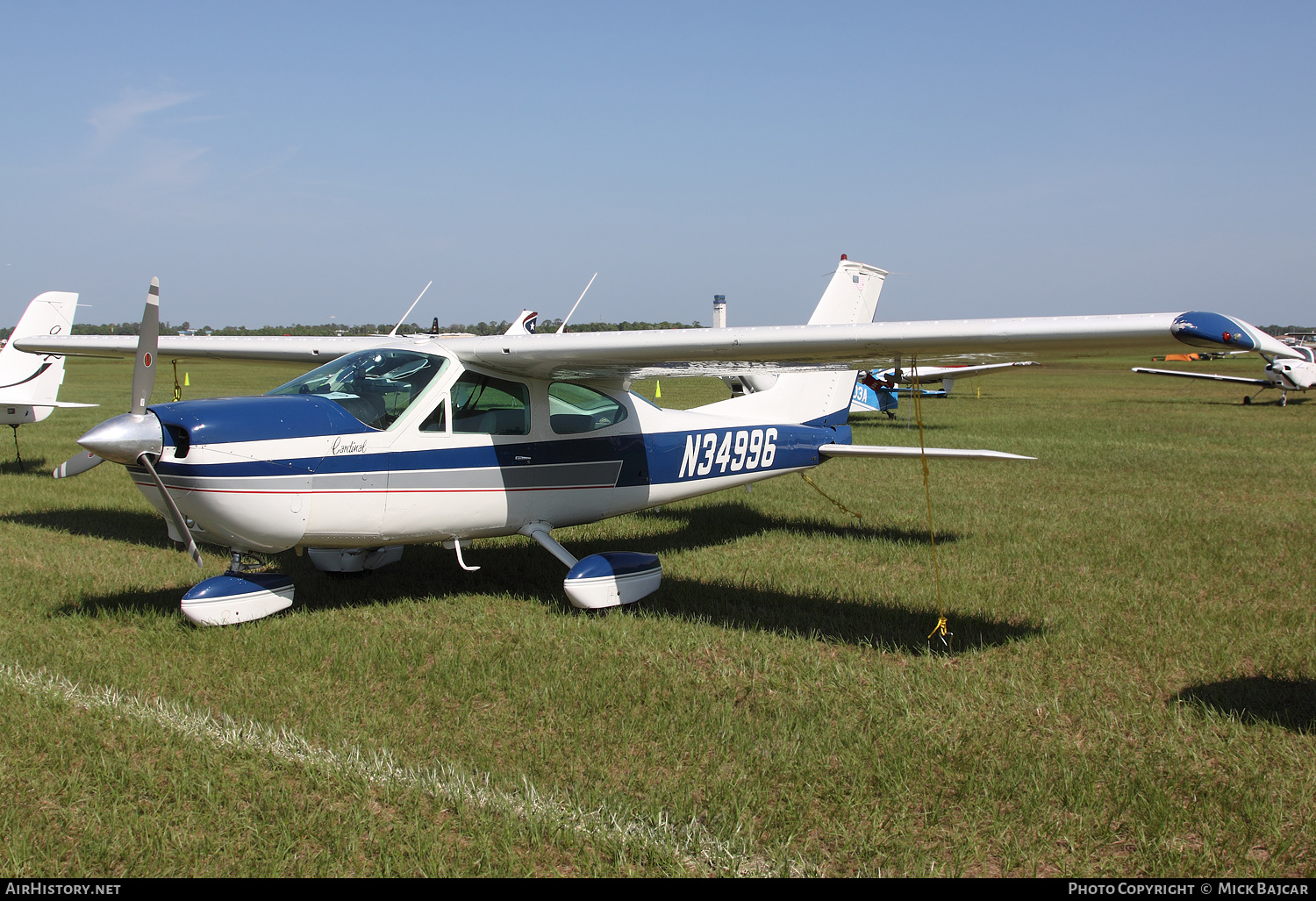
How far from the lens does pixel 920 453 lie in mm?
6766

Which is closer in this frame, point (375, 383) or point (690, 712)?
point (690, 712)

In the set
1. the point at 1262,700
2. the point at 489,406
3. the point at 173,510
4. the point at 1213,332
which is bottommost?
the point at 1262,700

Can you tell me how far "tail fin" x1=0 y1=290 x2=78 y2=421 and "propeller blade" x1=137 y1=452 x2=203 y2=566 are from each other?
8.65 metres

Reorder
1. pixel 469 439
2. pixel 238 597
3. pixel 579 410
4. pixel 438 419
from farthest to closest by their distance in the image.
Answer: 1. pixel 579 410
2. pixel 469 439
3. pixel 438 419
4. pixel 238 597

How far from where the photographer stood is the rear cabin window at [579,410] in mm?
7047

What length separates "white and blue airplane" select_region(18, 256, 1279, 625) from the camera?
5195 millimetres

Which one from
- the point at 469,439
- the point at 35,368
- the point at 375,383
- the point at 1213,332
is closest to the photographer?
the point at 1213,332

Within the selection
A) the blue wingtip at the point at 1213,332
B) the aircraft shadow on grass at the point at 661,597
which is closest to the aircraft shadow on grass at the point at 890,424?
the aircraft shadow on grass at the point at 661,597

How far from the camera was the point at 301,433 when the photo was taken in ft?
18.4

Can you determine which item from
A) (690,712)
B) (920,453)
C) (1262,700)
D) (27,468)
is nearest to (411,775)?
(690,712)

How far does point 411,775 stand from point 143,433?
2647 mm

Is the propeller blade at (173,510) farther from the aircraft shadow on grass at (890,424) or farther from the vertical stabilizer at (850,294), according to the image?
the aircraft shadow on grass at (890,424)

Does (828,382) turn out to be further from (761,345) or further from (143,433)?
(143,433)

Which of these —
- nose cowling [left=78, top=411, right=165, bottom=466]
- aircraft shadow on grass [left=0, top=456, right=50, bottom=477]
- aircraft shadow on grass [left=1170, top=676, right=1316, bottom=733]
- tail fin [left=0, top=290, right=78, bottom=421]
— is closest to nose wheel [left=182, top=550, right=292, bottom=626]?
nose cowling [left=78, top=411, right=165, bottom=466]
